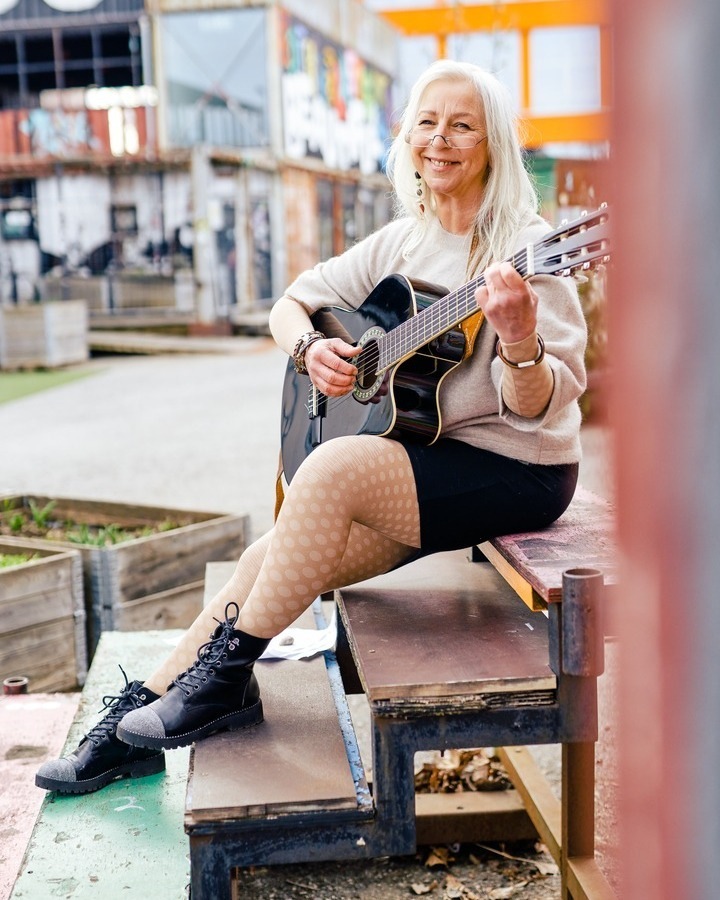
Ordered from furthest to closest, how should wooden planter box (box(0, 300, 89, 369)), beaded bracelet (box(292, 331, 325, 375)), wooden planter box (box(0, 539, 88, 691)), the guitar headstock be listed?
wooden planter box (box(0, 300, 89, 369)), wooden planter box (box(0, 539, 88, 691)), beaded bracelet (box(292, 331, 325, 375)), the guitar headstock

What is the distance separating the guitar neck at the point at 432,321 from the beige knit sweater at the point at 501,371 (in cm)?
12

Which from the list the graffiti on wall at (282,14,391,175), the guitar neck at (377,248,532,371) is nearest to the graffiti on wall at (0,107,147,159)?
the graffiti on wall at (282,14,391,175)

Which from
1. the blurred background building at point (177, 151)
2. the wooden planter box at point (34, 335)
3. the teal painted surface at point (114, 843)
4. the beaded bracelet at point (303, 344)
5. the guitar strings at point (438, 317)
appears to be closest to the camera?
the guitar strings at point (438, 317)

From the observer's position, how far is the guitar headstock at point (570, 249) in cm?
173

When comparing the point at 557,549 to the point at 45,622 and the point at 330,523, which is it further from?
the point at 45,622

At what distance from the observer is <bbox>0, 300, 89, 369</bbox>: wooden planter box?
14.2m

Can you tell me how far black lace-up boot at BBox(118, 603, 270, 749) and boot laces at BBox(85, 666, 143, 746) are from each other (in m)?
0.10

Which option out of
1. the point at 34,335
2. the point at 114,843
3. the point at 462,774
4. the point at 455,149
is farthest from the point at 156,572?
the point at 34,335

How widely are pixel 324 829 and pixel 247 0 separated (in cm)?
2131

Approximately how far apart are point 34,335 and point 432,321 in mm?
12793

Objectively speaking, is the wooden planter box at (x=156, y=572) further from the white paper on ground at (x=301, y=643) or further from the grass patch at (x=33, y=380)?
the grass patch at (x=33, y=380)

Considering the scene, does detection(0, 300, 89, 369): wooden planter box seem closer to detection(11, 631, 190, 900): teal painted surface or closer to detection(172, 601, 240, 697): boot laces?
detection(11, 631, 190, 900): teal painted surface

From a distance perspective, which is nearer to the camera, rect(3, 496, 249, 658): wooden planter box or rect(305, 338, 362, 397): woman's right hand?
rect(305, 338, 362, 397): woman's right hand

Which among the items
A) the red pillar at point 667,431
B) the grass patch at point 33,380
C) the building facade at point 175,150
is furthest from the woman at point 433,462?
the building facade at point 175,150
